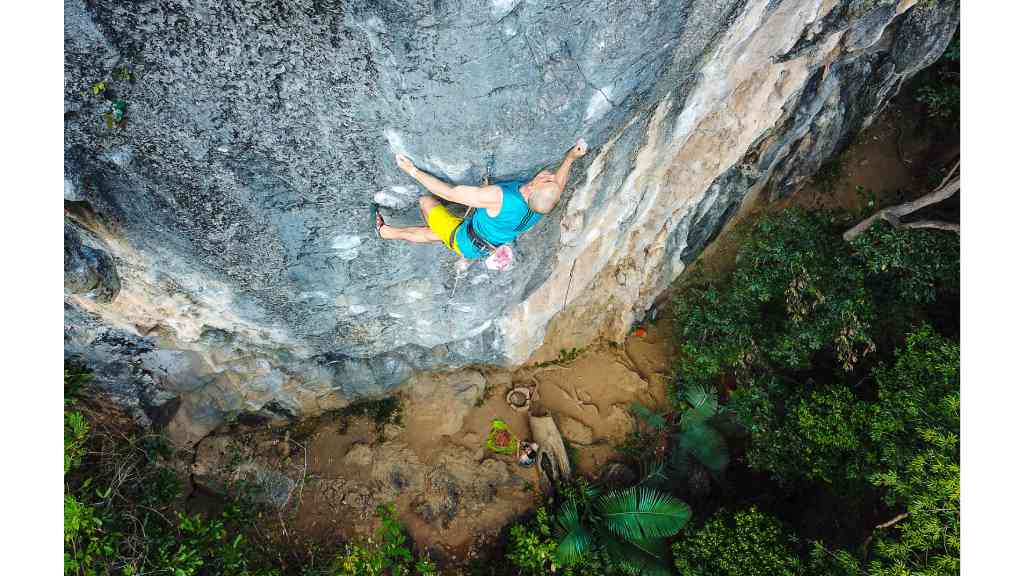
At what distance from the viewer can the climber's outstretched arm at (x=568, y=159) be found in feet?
13.1

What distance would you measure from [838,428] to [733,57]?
431cm

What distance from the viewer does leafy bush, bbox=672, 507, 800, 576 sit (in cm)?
596

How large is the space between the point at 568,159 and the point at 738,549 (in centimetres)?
500

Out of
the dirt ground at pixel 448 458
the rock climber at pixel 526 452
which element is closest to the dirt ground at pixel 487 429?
the dirt ground at pixel 448 458

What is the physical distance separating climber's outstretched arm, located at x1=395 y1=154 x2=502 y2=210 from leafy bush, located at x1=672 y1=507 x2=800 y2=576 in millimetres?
4944

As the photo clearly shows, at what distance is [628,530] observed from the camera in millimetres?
6992

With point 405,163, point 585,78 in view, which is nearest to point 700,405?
point 585,78

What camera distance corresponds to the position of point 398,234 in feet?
14.8

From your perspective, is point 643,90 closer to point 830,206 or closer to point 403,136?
point 403,136

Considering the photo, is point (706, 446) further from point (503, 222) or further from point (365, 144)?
point (365, 144)

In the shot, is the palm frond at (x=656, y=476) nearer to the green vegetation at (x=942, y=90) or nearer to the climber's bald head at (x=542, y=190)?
the climber's bald head at (x=542, y=190)

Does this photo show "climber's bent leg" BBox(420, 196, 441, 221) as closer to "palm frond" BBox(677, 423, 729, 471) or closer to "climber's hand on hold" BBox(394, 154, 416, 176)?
"climber's hand on hold" BBox(394, 154, 416, 176)

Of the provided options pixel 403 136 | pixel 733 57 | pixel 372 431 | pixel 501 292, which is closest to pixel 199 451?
pixel 372 431

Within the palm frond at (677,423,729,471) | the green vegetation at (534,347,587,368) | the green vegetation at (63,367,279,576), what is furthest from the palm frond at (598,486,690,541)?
the green vegetation at (63,367,279,576)
